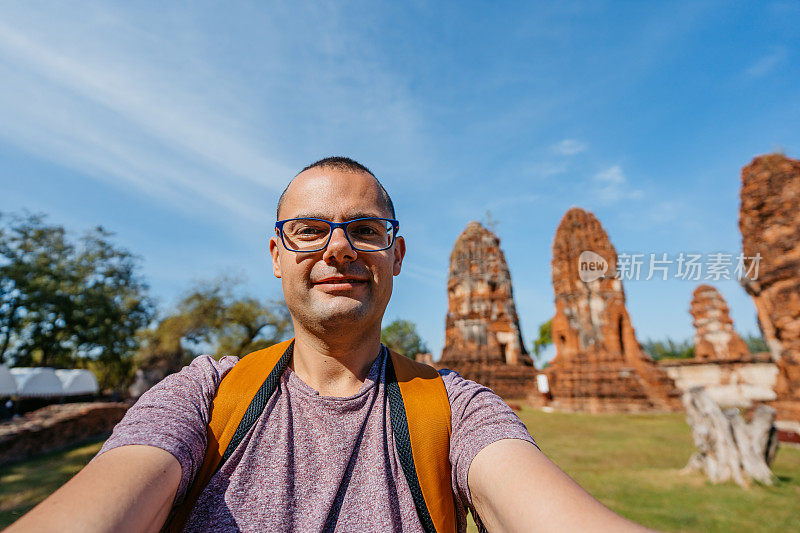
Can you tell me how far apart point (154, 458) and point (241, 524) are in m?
0.31

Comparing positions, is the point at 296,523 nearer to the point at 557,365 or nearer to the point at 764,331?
the point at 764,331

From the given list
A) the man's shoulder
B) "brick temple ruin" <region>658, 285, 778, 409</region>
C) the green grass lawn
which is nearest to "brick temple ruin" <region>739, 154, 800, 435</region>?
the green grass lawn

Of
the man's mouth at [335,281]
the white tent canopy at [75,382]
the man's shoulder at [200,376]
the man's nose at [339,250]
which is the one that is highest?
the man's nose at [339,250]

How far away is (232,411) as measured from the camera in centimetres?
127

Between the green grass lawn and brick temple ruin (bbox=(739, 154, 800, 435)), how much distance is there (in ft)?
8.55

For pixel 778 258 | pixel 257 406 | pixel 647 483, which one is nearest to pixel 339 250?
pixel 257 406

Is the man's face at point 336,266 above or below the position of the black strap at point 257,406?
above

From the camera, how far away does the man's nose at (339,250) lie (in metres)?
1.42

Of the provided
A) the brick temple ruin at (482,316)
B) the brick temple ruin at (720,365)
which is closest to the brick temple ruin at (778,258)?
the brick temple ruin at (720,365)

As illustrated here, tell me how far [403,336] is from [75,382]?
30.0m

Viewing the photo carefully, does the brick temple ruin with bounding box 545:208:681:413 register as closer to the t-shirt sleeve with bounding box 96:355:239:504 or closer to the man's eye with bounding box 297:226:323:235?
the man's eye with bounding box 297:226:323:235

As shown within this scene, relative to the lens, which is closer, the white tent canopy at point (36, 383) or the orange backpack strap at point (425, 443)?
the orange backpack strap at point (425, 443)

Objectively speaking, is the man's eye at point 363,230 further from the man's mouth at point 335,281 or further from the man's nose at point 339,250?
the man's mouth at point 335,281

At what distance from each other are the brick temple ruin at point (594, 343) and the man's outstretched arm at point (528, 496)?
684 inches
